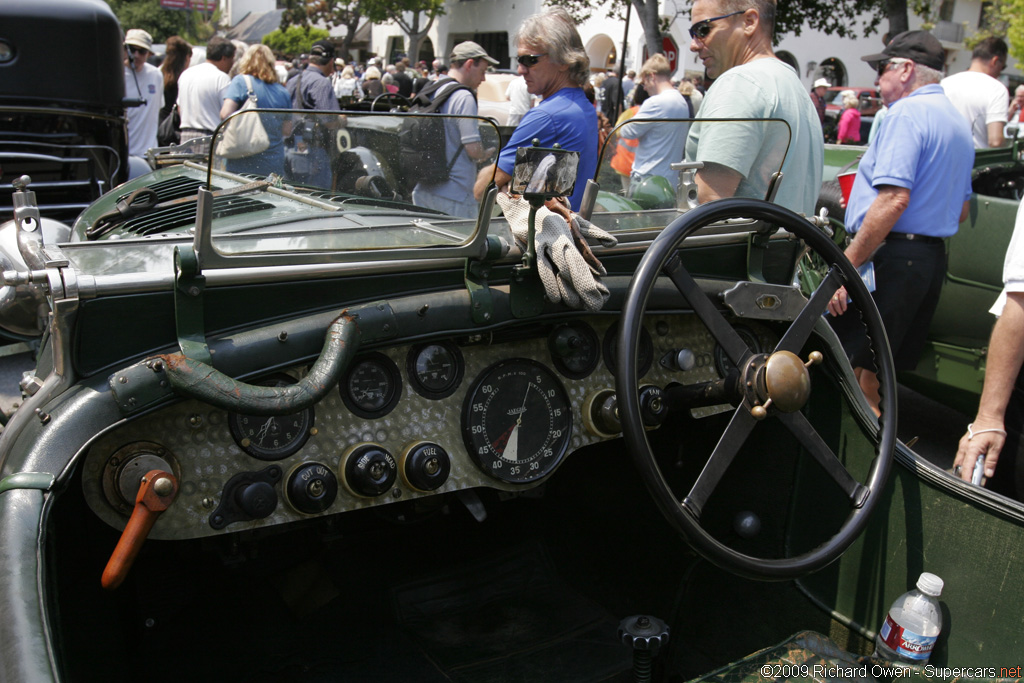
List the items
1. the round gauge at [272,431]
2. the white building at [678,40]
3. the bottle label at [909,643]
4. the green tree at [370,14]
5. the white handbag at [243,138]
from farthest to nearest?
the green tree at [370,14] → the white building at [678,40] → the bottle label at [909,643] → the round gauge at [272,431] → the white handbag at [243,138]

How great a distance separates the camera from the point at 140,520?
155 cm

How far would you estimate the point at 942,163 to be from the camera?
3771 millimetres

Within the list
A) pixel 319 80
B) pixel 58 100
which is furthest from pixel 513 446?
pixel 319 80

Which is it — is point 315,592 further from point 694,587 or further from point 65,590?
point 694,587

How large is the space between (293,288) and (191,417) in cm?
32

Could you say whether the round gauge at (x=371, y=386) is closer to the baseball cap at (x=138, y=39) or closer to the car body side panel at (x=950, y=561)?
the car body side panel at (x=950, y=561)

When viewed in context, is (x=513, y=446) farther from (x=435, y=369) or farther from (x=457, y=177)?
(x=457, y=177)

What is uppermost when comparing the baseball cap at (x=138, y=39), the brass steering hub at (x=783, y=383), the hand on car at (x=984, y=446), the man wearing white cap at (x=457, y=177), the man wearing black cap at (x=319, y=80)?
the baseball cap at (x=138, y=39)

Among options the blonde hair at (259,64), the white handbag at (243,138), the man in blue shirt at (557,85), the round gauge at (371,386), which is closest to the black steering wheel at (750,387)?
the round gauge at (371,386)

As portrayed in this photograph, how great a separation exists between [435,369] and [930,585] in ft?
4.06

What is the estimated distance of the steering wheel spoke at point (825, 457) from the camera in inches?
77.2

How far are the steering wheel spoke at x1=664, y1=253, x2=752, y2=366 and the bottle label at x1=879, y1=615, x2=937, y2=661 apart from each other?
769mm

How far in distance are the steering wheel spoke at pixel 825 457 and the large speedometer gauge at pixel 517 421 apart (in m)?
0.54

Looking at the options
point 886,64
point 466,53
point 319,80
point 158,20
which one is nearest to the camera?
point 886,64
